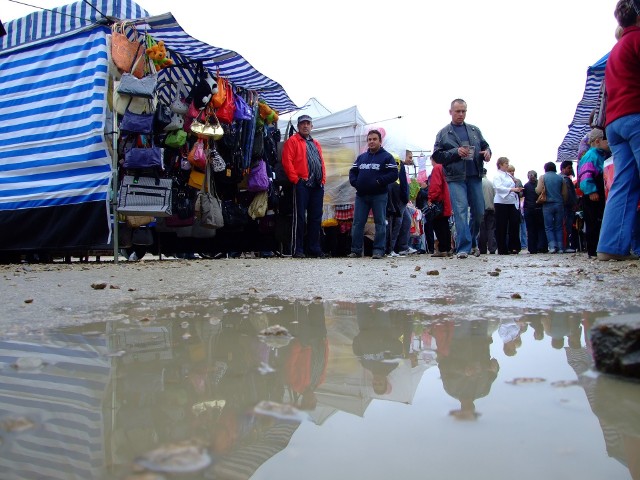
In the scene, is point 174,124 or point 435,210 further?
point 435,210

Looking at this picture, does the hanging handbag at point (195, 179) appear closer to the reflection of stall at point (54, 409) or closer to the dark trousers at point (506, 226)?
the dark trousers at point (506, 226)

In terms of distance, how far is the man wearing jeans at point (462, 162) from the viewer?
5355 mm

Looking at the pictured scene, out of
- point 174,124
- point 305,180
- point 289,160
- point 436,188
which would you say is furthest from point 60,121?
point 436,188

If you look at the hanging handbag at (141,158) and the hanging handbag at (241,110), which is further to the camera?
the hanging handbag at (241,110)

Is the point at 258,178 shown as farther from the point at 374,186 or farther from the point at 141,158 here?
the point at 141,158

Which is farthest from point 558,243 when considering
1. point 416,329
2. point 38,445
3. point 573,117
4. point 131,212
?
point 38,445

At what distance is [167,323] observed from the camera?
Answer: 1548mm

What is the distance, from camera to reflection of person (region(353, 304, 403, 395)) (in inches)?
37.7

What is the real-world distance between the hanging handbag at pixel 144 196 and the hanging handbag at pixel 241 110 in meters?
1.41

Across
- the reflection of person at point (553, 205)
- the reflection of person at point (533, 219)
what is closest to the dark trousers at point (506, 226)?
the reflection of person at point (533, 219)

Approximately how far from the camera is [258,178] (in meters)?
6.92

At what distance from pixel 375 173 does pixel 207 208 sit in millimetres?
2016

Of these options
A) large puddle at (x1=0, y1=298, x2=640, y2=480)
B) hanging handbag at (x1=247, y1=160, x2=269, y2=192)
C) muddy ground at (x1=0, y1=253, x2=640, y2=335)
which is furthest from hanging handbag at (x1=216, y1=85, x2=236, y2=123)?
large puddle at (x1=0, y1=298, x2=640, y2=480)

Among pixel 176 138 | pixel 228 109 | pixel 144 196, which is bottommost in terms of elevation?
pixel 144 196
